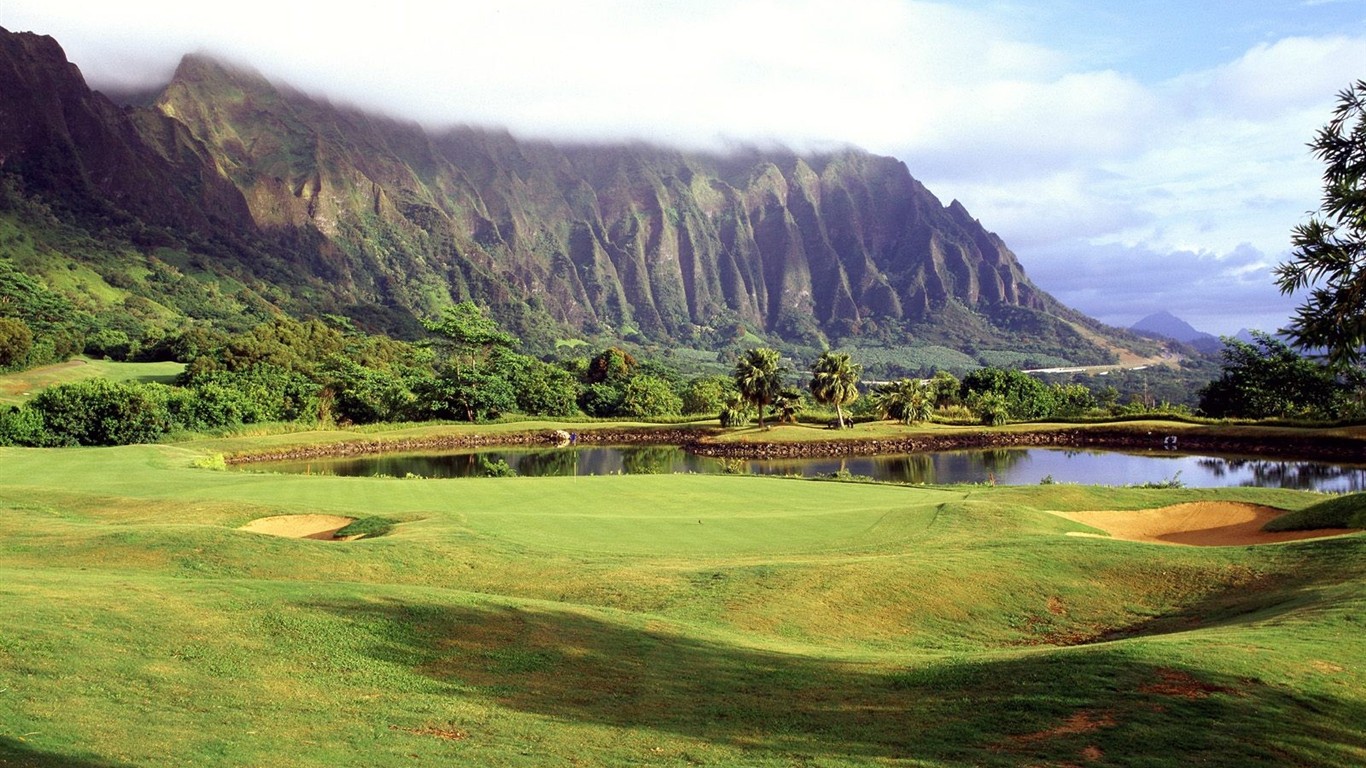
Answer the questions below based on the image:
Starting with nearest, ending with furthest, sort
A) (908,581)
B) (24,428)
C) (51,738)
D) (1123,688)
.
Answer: (51,738) → (1123,688) → (908,581) → (24,428)

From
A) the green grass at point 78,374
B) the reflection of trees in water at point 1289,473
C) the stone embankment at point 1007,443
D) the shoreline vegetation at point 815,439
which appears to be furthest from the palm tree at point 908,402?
the green grass at point 78,374

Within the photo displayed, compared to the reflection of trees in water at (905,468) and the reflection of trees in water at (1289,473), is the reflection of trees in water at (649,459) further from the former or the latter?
the reflection of trees in water at (1289,473)

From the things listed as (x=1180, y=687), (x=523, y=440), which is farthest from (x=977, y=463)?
(x=1180, y=687)

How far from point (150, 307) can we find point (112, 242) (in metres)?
43.1

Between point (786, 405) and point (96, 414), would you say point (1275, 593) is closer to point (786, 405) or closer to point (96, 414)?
point (786, 405)

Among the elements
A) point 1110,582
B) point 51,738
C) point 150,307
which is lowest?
point 1110,582

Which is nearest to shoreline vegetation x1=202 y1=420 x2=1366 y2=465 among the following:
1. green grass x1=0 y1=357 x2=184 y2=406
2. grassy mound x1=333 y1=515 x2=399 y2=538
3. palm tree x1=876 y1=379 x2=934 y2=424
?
palm tree x1=876 y1=379 x2=934 y2=424

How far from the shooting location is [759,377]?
79.8 meters

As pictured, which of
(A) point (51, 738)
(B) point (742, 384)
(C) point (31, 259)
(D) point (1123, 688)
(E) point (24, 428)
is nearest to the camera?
(A) point (51, 738)

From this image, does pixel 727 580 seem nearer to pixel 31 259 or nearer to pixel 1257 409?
pixel 1257 409

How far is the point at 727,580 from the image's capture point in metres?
18.2

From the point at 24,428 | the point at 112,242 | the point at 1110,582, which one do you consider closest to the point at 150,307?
the point at 112,242

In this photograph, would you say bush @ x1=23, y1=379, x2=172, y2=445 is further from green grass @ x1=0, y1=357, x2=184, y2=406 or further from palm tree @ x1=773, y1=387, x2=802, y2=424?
palm tree @ x1=773, y1=387, x2=802, y2=424

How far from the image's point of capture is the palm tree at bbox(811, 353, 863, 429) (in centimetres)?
7956
